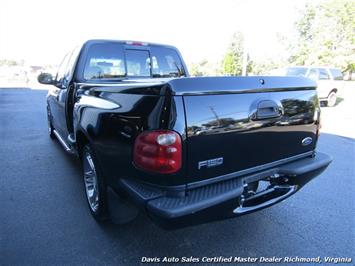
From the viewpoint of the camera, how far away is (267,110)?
7.47 ft

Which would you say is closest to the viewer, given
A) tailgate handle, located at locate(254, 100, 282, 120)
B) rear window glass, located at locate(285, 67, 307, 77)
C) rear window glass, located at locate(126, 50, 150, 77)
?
tailgate handle, located at locate(254, 100, 282, 120)

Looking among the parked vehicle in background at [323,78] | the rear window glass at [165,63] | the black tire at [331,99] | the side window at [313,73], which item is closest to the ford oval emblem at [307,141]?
the rear window glass at [165,63]

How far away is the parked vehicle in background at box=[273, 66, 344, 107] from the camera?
42.4 ft

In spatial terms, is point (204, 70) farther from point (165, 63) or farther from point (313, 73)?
point (165, 63)

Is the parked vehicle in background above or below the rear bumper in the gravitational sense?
above

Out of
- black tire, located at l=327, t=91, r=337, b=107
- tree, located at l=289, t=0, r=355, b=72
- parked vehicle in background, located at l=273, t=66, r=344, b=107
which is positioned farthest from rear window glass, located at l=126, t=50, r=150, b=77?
tree, located at l=289, t=0, r=355, b=72

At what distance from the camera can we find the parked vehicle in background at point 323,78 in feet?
42.4

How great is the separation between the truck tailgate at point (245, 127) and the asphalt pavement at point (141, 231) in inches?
33.2

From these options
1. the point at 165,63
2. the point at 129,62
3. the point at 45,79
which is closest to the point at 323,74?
the point at 165,63

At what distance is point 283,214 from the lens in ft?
10.3

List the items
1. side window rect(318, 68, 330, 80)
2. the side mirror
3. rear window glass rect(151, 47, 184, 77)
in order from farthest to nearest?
side window rect(318, 68, 330, 80) → the side mirror → rear window glass rect(151, 47, 184, 77)

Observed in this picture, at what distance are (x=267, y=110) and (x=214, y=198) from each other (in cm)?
89

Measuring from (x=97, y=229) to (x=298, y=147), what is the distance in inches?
85.9

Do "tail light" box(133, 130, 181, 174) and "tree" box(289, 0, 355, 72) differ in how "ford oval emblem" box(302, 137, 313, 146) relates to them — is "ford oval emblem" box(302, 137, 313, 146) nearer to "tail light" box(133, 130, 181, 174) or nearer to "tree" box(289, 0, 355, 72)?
"tail light" box(133, 130, 181, 174)
